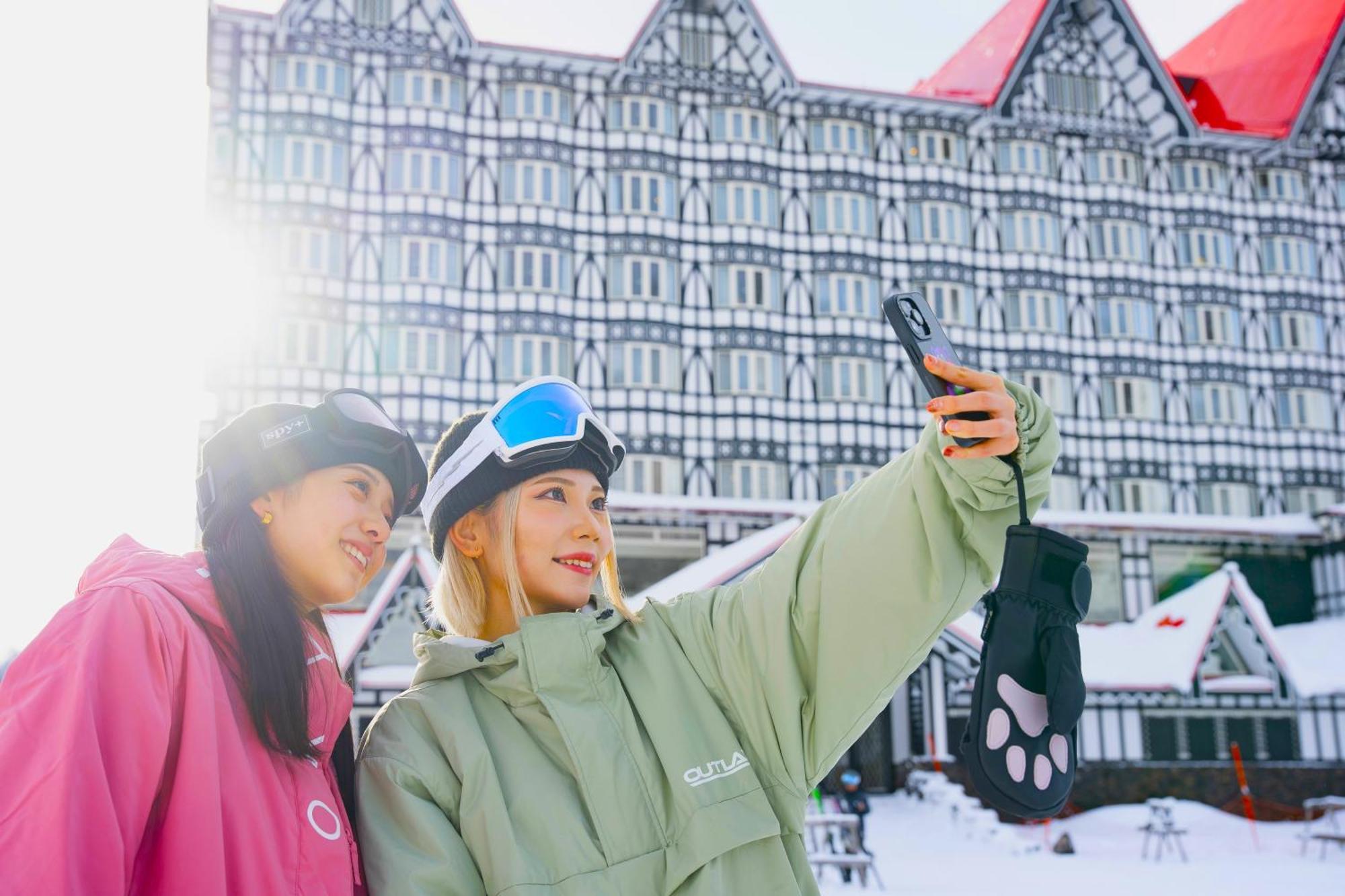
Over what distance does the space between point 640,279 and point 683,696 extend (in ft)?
86.1

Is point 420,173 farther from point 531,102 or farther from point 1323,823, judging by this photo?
point 1323,823

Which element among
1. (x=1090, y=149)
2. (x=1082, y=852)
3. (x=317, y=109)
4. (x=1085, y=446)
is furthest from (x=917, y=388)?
(x=317, y=109)

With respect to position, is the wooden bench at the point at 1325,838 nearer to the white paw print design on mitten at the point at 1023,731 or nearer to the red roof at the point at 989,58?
the red roof at the point at 989,58

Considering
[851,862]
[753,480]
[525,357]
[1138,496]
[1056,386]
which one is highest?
[525,357]

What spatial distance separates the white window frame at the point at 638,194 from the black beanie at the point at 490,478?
2614cm

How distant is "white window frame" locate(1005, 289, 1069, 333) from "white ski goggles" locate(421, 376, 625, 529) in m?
28.7

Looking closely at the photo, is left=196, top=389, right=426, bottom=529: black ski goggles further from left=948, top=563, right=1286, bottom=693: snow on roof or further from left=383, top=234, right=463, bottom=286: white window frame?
left=383, top=234, right=463, bottom=286: white window frame

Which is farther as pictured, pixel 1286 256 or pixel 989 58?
pixel 989 58

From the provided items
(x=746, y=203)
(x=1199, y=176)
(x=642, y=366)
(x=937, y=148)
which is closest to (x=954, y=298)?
(x=937, y=148)

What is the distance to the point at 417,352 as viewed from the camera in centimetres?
2705

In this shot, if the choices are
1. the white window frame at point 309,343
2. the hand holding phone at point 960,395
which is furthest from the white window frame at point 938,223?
the hand holding phone at point 960,395

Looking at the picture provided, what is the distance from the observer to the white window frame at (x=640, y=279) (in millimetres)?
28609

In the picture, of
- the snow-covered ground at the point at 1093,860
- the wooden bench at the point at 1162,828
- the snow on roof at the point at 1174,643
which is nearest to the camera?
the snow-covered ground at the point at 1093,860

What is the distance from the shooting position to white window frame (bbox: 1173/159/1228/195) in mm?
32000
